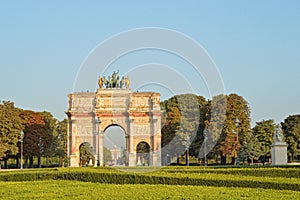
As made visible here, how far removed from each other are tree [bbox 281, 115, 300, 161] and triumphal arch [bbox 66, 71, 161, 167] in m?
18.5

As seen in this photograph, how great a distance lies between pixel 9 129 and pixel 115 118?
558 inches

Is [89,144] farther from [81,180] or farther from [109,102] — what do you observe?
[81,180]

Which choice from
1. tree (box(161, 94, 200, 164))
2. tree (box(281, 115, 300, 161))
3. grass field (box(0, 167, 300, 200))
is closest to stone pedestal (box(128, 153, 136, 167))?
tree (box(161, 94, 200, 164))

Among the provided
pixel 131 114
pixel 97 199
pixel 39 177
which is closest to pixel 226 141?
pixel 131 114

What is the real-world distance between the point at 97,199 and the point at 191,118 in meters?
50.2

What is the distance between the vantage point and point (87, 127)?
6938 cm

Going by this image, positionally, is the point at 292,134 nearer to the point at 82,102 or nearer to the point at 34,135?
the point at 82,102

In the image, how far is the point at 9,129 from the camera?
65000mm

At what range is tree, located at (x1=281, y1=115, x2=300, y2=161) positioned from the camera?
6881cm

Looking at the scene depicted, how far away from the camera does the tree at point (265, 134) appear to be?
218 ft

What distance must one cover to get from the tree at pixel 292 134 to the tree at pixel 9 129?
37244 mm

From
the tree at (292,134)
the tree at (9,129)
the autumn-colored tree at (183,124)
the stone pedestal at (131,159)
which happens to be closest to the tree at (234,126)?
the autumn-colored tree at (183,124)

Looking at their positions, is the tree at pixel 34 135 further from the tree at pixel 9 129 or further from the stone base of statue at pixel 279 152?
the stone base of statue at pixel 279 152

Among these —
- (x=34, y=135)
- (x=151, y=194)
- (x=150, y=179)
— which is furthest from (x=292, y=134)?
(x=151, y=194)
